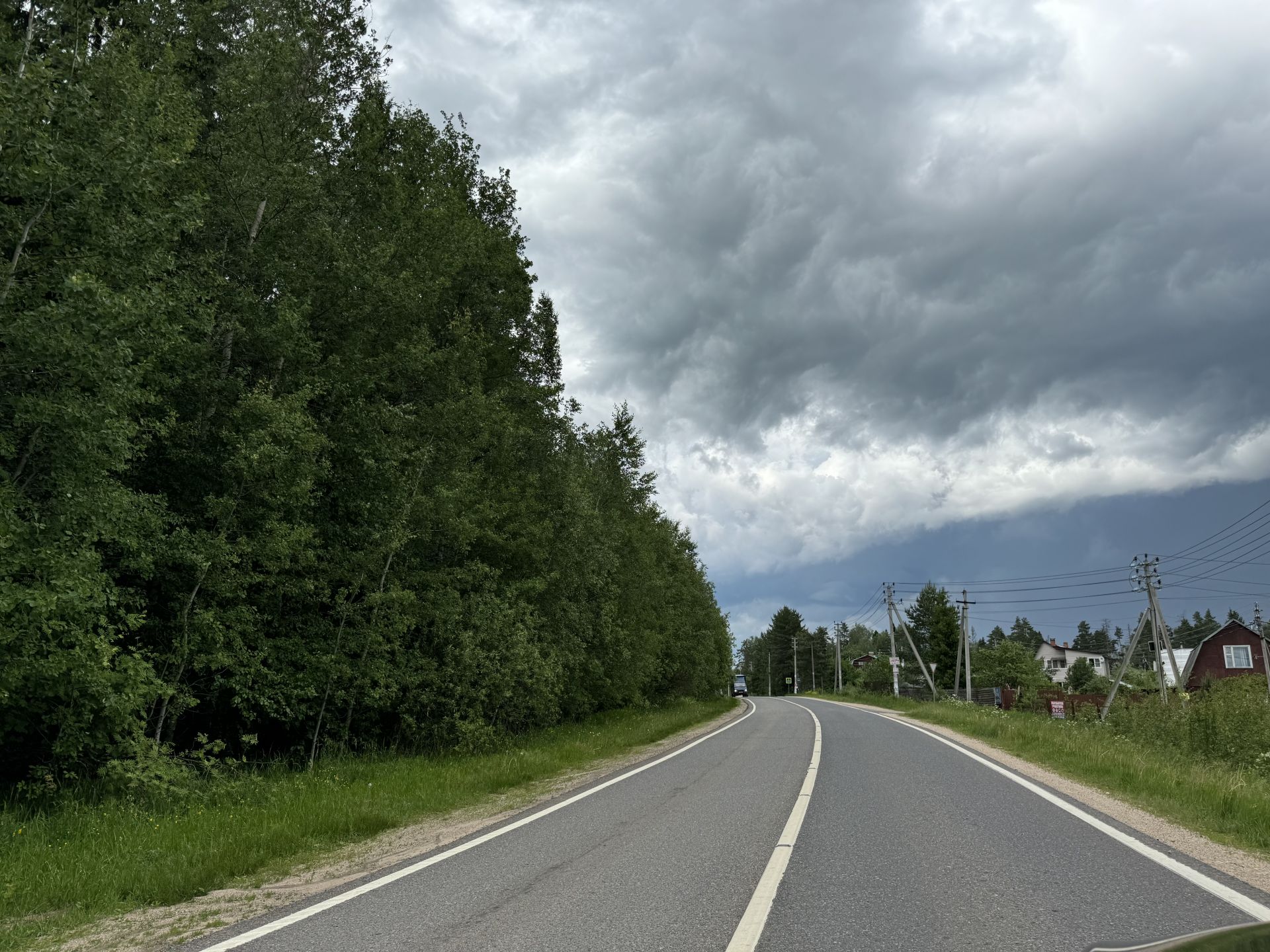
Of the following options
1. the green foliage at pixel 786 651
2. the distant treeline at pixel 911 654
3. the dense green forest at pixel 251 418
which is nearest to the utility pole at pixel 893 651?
the distant treeline at pixel 911 654

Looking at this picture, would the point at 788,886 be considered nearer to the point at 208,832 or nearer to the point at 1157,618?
the point at 208,832

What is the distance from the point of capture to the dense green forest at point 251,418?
29.9 ft

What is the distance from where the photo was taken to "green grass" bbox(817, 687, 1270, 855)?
26.8 ft

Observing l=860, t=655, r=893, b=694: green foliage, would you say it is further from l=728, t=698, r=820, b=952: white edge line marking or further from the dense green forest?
l=728, t=698, r=820, b=952: white edge line marking

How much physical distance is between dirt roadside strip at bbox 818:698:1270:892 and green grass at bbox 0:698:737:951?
795cm

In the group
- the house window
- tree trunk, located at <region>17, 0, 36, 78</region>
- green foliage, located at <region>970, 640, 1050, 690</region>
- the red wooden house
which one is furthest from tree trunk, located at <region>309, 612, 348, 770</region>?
the house window

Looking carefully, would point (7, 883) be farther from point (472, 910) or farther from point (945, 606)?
point (945, 606)

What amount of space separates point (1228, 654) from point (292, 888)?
83334 mm

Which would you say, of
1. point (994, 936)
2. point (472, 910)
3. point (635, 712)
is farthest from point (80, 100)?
point (635, 712)

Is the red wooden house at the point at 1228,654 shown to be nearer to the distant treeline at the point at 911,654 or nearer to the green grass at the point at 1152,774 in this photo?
the distant treeline at the point at 911,654

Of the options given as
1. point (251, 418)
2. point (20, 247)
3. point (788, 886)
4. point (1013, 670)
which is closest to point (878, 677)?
point (1013, 670)

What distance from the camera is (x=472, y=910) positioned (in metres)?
5.20

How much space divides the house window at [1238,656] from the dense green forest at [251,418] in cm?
7008

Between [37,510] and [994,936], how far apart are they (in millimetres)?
10609
